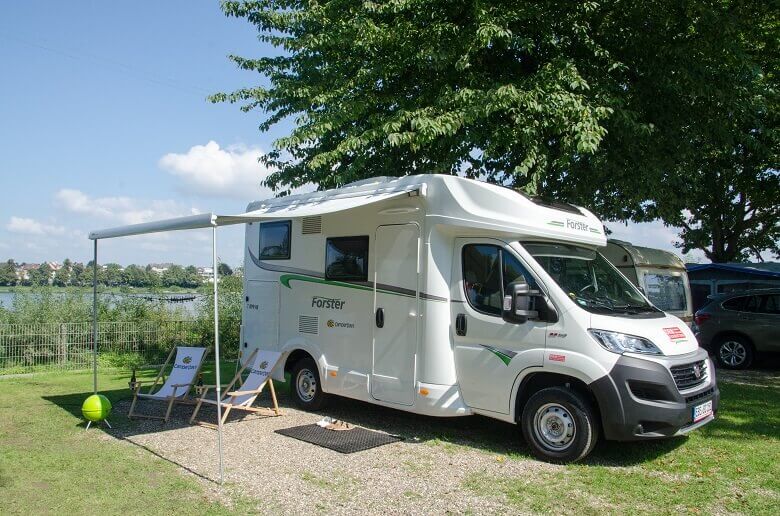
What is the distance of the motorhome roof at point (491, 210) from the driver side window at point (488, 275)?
29 centimetres

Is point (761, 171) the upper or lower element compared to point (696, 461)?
upper

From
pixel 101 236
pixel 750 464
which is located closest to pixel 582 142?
pixel 750 464

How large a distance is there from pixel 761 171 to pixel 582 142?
14.4m

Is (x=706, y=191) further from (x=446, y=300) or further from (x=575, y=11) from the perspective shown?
(x=446, y=300)

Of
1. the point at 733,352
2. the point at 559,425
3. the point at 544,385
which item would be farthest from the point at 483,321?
the point at 733,352

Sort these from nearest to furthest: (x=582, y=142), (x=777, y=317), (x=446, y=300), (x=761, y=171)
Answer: (x=446, y=300), (x=582, y=142), (x=777, y=317), (x=761, y=171)

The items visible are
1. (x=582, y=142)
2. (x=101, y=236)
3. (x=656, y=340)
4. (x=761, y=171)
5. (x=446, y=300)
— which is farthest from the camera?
(x=761, y=171)

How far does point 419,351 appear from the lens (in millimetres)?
6902

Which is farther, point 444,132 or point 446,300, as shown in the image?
point 444,132

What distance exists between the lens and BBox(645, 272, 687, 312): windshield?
38.5 feet

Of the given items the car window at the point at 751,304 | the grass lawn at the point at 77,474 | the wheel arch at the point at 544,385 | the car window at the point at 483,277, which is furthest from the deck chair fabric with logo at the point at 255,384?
the car window at the point at 751,304

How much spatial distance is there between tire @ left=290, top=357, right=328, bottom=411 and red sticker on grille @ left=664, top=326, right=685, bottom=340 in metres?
4.20

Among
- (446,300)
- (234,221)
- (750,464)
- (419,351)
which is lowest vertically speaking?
(750,464)

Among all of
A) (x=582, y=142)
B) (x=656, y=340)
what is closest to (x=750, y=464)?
(x=656, y=340)
